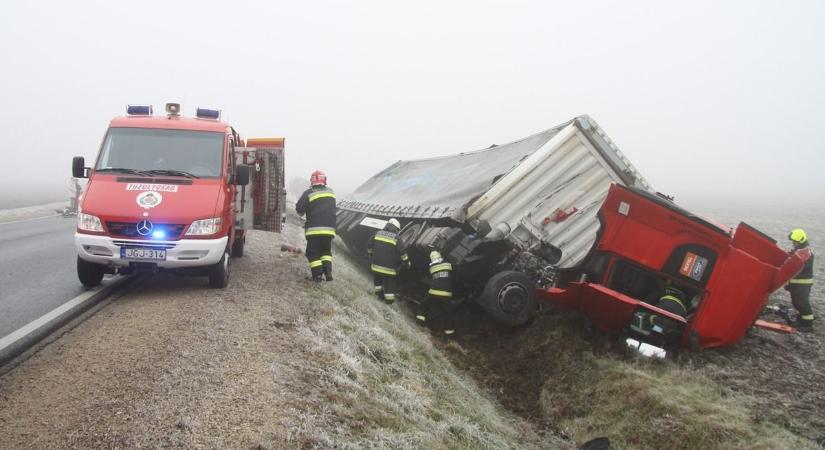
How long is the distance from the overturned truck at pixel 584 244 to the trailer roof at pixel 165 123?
3299mm

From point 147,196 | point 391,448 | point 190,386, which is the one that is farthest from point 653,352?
point 147,196

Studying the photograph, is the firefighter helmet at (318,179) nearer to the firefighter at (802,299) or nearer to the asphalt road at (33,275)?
the asphalt road at (33,275)

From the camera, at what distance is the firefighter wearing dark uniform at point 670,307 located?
5699 millimetres

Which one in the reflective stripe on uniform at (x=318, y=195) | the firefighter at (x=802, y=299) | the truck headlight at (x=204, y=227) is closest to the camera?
the truck headlight at (x=204, y=227)

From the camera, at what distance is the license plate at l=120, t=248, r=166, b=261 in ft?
17.9

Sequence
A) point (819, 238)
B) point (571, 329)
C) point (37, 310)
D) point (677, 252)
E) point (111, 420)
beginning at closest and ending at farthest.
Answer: point (111, 420) → point (37, 310) → point (677, 252) → point (571, 329) → point (819, 238)

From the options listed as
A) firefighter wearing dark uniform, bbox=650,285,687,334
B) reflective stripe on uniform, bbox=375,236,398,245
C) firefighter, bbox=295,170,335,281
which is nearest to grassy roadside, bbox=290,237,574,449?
firefighter, bbox=295,170,335,281

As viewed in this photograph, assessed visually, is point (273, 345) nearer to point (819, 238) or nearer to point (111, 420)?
point (111, 420)

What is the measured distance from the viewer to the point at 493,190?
24.8ft

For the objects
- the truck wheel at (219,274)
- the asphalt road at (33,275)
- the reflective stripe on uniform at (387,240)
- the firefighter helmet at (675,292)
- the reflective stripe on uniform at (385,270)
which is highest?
the firefighter helmet at (675,292)

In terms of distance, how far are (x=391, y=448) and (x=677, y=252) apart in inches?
168

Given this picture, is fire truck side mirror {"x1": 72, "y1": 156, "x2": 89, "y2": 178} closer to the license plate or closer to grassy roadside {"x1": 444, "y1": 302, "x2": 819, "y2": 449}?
the license plate

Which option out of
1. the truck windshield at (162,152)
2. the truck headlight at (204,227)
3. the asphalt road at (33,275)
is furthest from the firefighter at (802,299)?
the asphalt road at (33,275)

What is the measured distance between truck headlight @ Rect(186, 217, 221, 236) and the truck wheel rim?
3395 millimetres
